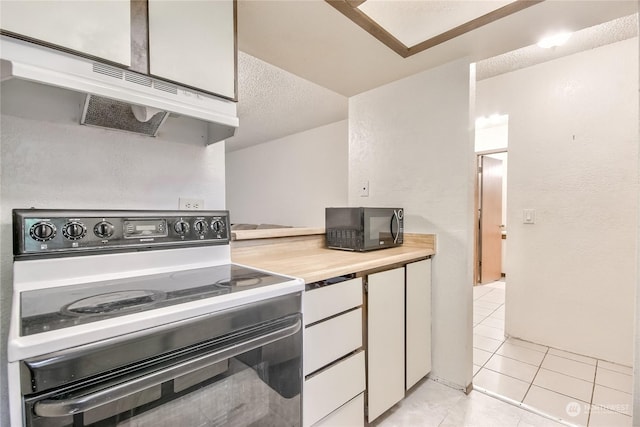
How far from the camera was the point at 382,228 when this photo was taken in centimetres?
191

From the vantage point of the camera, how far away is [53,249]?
0.92 m

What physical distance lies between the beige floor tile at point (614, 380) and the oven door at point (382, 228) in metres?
1.64

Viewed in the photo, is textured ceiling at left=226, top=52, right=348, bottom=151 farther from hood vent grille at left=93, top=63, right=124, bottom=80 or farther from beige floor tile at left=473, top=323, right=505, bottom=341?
beige floor tile at left=473, top=323, right=505, bottom=341

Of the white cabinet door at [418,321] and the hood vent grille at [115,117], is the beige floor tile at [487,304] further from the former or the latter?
the hood vent grille at [115,117]

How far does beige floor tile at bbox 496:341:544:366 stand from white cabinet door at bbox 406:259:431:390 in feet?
2.97

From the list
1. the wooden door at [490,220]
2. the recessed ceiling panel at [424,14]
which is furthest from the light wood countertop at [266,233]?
the wooden door at [490,220]

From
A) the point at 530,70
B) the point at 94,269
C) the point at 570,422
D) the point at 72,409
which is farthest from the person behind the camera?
the point at 530,70

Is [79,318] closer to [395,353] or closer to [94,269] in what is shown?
[94,269]

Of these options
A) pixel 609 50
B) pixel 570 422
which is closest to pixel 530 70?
pixel 609 50

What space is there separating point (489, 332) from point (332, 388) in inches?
87.9

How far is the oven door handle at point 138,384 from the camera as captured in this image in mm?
564

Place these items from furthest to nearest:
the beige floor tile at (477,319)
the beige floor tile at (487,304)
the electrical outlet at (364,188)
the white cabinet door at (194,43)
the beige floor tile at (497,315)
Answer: the beige floor tile at (487,304) → the beige floor tile at (497,315) → the beige floor tile at (477,319) → the electrical outlet at (364,188) → the white cabinet door at (194,43)

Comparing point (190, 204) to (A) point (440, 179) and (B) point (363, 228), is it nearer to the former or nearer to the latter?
(B) point (363, 228)

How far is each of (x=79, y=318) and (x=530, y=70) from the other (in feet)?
11.2
